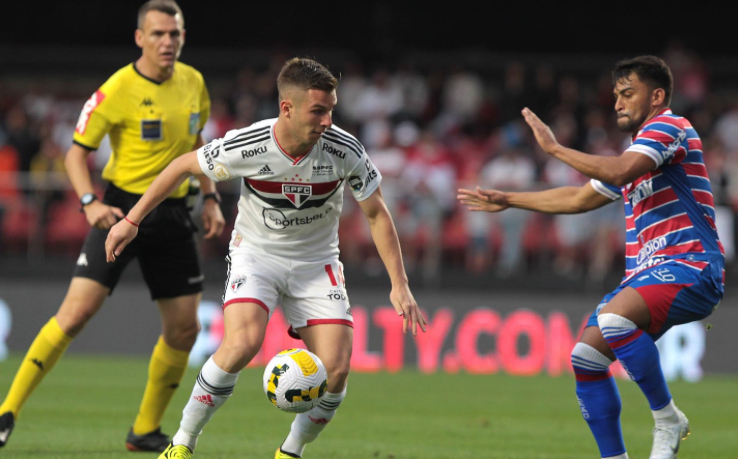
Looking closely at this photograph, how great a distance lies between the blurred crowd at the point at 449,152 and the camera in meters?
14.3

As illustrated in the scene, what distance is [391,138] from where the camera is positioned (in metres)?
17.0

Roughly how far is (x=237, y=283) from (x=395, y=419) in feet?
11.6

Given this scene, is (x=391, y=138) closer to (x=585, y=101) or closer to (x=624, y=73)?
(x=585, y=101)

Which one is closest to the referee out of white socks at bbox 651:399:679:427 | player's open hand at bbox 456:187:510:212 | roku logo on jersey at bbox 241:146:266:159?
roku logo on jersey at bbox 241:146:266:159

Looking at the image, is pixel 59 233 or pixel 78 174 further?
pixel 59 233

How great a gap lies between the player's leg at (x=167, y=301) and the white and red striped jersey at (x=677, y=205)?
310cm

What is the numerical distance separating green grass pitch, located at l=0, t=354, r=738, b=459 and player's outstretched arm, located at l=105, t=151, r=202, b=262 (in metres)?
1.59

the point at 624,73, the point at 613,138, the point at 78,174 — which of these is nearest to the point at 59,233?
the point at 78,174

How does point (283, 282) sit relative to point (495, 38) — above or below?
below

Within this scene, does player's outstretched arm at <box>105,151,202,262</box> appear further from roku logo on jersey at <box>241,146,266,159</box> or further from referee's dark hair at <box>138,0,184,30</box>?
referee's dark hair at <box>138,0,184,30</box>

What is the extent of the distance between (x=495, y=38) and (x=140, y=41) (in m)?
15.6

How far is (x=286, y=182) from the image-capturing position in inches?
246

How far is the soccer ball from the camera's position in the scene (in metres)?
5.86

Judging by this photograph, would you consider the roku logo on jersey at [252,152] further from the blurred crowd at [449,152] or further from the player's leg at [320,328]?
the blurred crowd at [449,152]
